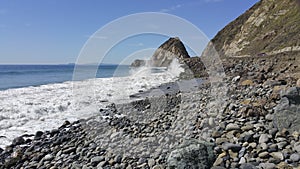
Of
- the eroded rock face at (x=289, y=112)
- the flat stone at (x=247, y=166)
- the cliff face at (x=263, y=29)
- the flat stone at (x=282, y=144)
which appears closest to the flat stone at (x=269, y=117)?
the eroded rock face at (x=289, y=112)

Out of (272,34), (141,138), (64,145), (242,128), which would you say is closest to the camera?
(242,128)

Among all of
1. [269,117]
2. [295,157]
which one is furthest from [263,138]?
[269,117]

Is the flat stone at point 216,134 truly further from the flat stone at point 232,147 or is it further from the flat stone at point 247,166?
the flat stone at point 247,166

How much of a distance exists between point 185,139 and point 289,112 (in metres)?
1.91

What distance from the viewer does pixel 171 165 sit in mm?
3961

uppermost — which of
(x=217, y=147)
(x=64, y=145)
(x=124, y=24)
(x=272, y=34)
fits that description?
(x=272, y=34)

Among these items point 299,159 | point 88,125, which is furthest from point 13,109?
point 299,159

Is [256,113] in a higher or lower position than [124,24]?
lower

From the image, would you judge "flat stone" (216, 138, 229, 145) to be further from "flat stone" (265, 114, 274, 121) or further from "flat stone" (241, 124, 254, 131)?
"flat stone" (265, 114, 274, 121)

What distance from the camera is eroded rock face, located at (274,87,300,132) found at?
180 inches

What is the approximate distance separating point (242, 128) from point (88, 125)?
4729 millimetres

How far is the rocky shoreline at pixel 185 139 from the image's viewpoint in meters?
3.99

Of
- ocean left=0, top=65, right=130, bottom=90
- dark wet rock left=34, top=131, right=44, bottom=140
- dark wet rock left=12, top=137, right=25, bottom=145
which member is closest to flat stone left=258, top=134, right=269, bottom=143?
dark wet rock left=34, top=131, right=44, bottom=140

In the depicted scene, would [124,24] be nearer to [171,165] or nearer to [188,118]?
[188,118]
